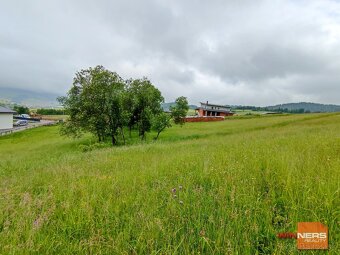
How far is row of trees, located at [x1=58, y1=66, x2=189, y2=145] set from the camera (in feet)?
89.5

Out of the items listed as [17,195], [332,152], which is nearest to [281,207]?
[332,152]

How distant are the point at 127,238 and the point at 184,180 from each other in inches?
77.0

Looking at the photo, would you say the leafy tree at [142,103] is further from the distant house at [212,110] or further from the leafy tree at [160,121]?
the distant house at [212,110]

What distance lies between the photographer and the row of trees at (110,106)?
27.3 metres

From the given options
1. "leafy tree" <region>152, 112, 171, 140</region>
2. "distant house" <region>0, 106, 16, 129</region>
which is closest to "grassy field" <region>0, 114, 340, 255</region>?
"leafy tree" <region>152, 112, 171, 140</region>

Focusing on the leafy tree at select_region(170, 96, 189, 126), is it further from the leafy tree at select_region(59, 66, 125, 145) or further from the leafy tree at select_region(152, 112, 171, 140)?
the leafy tree at select_region(59, 66, 125, 145)

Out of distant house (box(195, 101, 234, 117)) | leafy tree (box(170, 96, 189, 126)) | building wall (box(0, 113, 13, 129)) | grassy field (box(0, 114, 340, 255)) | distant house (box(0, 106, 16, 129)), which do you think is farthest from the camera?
distant house (box(195, 101, 234, 117))

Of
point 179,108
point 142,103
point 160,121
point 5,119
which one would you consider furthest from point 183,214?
point 5,119

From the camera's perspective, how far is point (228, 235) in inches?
97.0

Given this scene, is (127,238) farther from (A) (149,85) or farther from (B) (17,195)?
(A) (149,85)

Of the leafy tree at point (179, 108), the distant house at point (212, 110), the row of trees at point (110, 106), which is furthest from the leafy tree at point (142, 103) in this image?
the distant house at point (212, 110)

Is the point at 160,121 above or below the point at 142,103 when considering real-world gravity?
below

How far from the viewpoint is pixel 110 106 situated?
27000 millimetres

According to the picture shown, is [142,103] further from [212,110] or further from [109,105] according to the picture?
[212,110]
